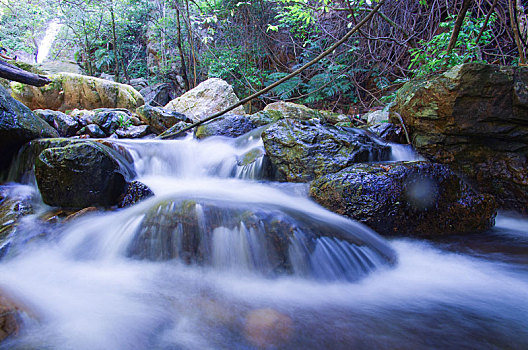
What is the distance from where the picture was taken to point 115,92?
9.00 metres

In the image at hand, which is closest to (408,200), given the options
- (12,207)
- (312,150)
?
(312,150)

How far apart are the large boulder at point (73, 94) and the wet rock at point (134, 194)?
673 cm

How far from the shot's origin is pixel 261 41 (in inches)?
455

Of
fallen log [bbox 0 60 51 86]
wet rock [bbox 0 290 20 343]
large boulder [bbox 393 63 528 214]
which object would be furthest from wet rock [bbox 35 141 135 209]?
large boulder [bbox 393 63 528 214]

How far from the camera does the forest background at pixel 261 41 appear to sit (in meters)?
7.54

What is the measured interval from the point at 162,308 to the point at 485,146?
4463 mm

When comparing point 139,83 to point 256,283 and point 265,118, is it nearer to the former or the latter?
point 265,118

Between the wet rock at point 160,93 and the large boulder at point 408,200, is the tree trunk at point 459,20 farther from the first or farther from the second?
the wet rock at point 160,93

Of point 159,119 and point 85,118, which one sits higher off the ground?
point 159,119

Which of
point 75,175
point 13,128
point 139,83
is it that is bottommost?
point 75,175

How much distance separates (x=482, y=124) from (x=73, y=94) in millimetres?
10171

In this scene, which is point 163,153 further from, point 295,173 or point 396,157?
point 396,157

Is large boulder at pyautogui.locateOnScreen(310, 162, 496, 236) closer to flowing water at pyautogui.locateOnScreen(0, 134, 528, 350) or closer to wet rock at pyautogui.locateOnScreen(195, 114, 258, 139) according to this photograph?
flowing water at pyautogui.locateOnScreen(0, 134, 528, 350)

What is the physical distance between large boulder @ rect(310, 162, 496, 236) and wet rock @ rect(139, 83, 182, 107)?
1161 cm
